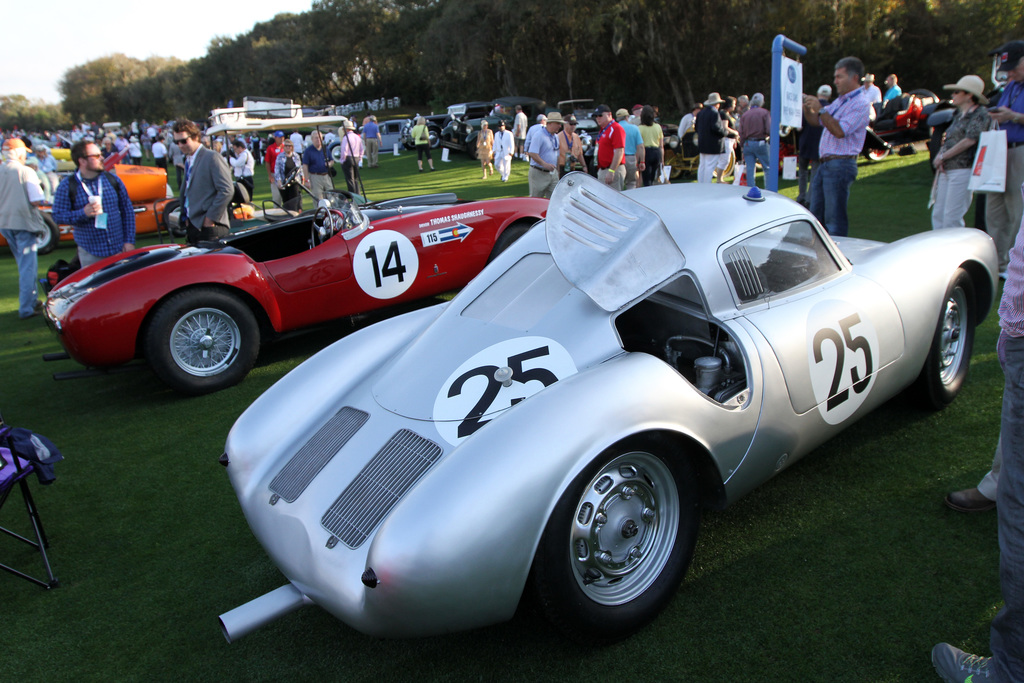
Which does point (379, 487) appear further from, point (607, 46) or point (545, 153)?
point (607, 46)

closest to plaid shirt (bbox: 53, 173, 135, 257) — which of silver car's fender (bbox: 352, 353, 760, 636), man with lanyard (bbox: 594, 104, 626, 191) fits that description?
silver car's fender (bbox: 352, 353, 760, 636)

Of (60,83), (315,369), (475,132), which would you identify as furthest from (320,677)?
(60,83)

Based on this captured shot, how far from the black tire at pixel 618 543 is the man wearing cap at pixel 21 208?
23.6 feet

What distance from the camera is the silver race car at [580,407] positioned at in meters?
2.06

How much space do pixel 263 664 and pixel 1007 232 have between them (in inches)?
265

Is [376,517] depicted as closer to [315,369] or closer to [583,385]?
[583,385]

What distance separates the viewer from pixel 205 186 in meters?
6.58

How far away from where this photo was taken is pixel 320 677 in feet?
7.80

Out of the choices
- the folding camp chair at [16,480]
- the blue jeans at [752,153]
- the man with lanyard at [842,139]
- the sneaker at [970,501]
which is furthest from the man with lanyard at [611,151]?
the folding camp chair at [16,480]

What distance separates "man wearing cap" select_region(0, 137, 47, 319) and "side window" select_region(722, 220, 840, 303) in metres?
7.15

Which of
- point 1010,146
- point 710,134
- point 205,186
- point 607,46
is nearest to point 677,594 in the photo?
point 1010,146

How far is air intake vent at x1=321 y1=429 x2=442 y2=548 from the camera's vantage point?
232 centimetres

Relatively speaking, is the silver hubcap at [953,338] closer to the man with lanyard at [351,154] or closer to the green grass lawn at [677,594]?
the green grass lawn at [677,594]

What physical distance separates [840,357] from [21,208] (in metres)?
7.87
